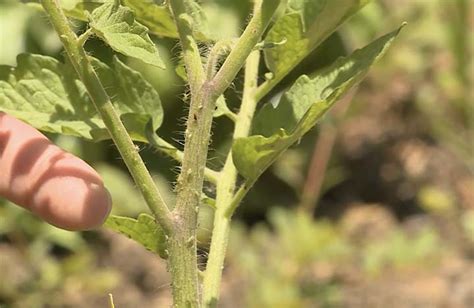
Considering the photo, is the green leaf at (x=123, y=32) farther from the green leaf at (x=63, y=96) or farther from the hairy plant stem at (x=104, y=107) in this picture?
the green leaf at (x=63, y=96)

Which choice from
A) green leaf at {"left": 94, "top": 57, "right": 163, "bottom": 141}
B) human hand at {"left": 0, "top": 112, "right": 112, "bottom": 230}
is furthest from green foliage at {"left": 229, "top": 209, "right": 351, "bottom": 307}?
human hand at {"left": 0, "top": 112, "right": 112, "bottom": 230}

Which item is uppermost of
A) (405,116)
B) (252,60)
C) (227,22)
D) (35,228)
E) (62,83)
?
(405,116)

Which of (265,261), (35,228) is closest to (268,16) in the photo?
(35,228)

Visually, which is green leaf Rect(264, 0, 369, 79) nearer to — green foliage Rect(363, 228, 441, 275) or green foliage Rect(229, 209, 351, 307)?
green foliage Rect(229, 209, 351, 307)

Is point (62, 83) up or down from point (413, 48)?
down

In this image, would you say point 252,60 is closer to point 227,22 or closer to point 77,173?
point 77,173

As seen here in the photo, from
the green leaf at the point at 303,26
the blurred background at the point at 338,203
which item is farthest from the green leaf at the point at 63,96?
the blurred background at the point at 338,203
